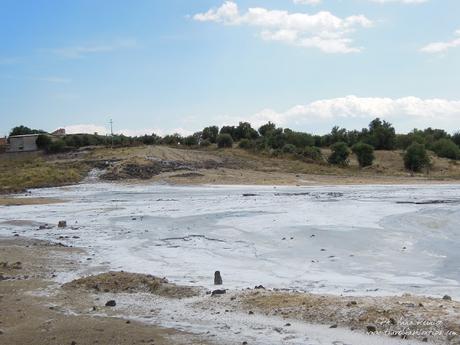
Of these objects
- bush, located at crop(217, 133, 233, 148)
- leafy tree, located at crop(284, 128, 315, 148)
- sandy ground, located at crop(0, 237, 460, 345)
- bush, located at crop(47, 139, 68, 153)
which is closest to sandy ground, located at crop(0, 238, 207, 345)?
sandy ground, located at crop(0, 237, 460, 345)

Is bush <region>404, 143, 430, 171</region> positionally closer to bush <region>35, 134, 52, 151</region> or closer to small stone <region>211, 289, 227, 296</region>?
bush <region>35, 134, 52, 151</region>

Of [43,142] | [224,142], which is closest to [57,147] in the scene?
[43,142]

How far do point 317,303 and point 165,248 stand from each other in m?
7.06

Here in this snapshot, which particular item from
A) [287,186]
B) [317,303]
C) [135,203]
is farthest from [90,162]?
[317,303]

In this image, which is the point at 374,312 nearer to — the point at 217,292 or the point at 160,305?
the point at 217,292

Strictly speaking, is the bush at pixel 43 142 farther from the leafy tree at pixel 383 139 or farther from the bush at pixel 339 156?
the leafy tree at pixel 383 139

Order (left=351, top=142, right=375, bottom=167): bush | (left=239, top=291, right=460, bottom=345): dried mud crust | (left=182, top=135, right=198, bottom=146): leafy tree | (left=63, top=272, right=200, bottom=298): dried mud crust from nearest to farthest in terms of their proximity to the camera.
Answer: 1. (left=239, top=291, right=460, bottom=345): dried mud crust
2. (left=63, top=272, right=200, bottom=298): dried mud crust
3. (left=351, top=142, right=375, bottom=167): bush
4. (left=182, top=135, right=198, bottom=146): leafy tree

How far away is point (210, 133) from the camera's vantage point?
7969cm

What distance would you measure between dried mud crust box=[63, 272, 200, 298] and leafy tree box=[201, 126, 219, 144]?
2583 inches

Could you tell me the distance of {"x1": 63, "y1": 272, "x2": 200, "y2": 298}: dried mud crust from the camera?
888cm

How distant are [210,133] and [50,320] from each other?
7241 centimetres

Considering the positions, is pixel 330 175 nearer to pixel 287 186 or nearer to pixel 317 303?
pixel 287 186

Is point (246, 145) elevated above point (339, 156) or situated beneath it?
elevated above

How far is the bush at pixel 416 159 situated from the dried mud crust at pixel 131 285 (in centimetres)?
5122
